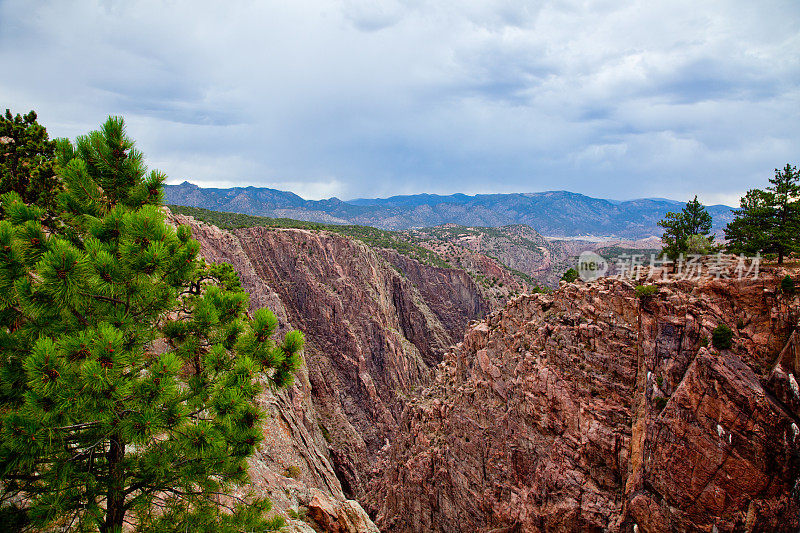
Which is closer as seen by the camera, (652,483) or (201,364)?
(201,364)

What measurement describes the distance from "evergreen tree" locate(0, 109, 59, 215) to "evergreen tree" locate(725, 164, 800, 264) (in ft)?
114

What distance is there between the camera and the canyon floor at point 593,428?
15148 millimetres

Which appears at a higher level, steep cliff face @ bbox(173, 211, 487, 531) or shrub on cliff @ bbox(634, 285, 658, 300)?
shrub on cliff @ bbox(634, 285, 658, 300)

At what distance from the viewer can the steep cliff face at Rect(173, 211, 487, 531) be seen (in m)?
49.7

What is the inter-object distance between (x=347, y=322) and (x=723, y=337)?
52.8m

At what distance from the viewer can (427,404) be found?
33.7 meters

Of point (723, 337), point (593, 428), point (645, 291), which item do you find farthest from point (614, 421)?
point (645, 291)

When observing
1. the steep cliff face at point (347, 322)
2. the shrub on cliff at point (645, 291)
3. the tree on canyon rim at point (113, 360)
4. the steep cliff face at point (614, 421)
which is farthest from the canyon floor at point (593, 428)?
the steep cliff face at point (347, 322)

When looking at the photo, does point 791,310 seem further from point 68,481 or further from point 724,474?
point 68,481

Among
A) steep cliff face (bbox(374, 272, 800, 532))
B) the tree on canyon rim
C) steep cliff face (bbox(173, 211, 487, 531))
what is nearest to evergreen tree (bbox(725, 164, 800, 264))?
steep cliff face (bbox(374, 272, 800, 532))

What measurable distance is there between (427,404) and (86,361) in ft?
105

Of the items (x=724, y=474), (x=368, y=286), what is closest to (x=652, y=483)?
(x=724, y=474)

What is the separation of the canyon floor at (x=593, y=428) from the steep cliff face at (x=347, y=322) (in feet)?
14.1

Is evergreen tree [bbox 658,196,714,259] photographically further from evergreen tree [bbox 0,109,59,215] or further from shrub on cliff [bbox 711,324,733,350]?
evergreen tree [bbox 0,109,59,215]
